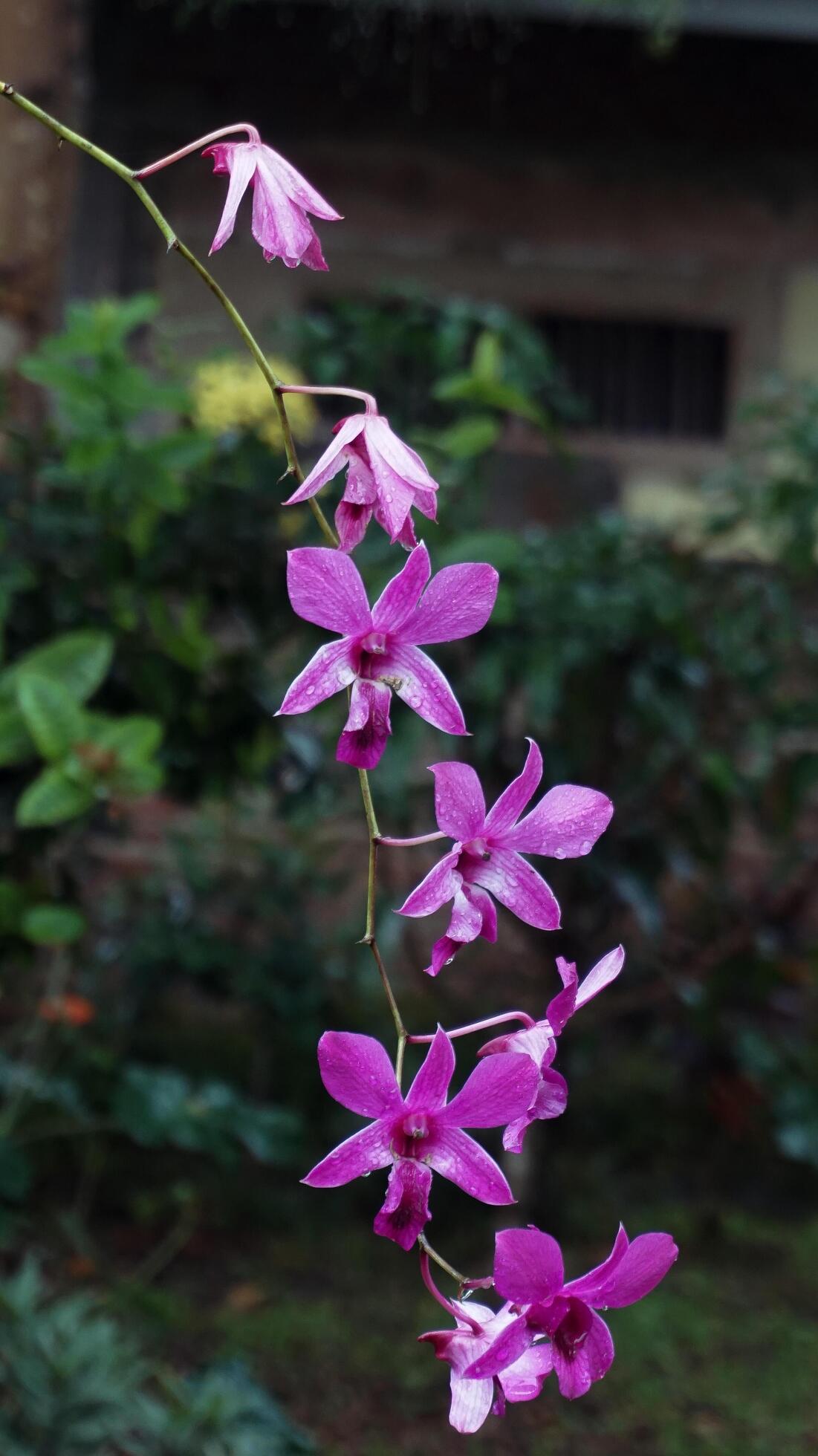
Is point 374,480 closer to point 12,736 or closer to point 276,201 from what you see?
point 276,201

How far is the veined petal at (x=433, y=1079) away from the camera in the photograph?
0.46 meters

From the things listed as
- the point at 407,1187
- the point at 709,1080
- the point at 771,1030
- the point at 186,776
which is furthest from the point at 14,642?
the point at 771,1030

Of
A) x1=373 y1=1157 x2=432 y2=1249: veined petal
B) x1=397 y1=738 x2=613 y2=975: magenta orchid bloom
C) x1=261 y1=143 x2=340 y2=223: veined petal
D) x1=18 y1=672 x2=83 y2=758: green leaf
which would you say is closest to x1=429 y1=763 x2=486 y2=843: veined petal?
x1=397 y1=738 x2=613 y2=975: magenta orchid bloom

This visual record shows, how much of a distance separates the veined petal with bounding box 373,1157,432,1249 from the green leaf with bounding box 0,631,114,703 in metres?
0.95

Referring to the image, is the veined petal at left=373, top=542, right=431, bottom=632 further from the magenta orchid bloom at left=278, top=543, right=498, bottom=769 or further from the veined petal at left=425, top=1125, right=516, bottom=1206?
the veined petal at left=425, top=1125, right=516, bottom=1206

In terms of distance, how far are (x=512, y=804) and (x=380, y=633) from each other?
70 mm

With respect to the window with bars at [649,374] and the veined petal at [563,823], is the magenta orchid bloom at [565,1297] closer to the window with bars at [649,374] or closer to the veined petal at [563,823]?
the veined petal at [563,823]

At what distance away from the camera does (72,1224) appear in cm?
226

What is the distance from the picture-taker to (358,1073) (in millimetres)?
449

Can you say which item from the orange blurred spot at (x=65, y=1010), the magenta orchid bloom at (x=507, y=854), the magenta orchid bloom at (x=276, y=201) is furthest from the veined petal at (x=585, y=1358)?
the orange blurred spot at (x=65, y=1010)

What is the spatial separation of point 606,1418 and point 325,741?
105 centimetres

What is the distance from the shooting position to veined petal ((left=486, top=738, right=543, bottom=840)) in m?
0.48

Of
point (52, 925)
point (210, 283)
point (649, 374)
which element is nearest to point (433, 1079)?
point (210, 283)

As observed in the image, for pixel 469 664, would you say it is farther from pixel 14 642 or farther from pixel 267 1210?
pixel 267 1210
